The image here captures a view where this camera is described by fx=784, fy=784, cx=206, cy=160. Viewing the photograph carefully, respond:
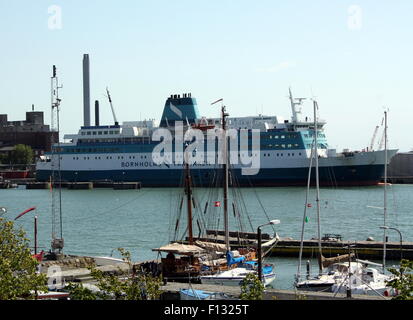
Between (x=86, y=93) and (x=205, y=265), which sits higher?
(x=86, y=93)

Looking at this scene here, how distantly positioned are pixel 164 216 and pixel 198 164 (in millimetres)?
23333

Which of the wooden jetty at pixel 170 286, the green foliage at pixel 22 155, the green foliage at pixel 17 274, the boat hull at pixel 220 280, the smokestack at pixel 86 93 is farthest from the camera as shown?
the green foliage at pixel 22 155

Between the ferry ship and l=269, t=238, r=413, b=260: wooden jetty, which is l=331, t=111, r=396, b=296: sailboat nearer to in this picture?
l=269, t=238, r=413, b=260: wooden jetty

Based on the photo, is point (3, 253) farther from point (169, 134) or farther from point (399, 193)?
point (169, 134)

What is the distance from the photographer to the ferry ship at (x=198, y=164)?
194 feet

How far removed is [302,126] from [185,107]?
10.8m

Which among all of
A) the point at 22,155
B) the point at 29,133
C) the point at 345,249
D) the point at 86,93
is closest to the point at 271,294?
the point at 345,249

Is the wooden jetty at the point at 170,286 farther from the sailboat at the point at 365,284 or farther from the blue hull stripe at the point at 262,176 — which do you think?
the blue hull stripe at the point at 262,176

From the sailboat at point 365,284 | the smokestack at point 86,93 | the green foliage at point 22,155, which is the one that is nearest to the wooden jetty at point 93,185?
the smokestack at point 86,93

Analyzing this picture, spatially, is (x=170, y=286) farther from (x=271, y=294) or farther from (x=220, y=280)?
(x=271, y=294)

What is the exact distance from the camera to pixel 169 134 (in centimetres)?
6769

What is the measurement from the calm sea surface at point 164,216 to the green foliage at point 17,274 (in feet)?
29.8

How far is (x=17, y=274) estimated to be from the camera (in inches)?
485

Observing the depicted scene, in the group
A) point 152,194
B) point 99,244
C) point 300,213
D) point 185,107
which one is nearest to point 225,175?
point 99,244
